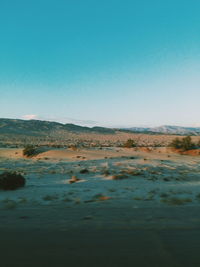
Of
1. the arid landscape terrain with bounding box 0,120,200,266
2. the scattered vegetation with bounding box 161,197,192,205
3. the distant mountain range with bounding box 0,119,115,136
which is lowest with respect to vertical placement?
the scattered vegetation with bounding box 161,197,192,205

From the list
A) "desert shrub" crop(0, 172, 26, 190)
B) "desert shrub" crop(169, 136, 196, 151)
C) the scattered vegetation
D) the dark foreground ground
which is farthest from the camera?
"desert shrub" crop(169, 136, 196, 151)

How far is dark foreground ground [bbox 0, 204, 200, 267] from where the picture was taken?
326 centimetres

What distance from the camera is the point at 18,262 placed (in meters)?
3.17

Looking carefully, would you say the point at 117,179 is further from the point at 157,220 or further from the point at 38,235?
the point at 38,235

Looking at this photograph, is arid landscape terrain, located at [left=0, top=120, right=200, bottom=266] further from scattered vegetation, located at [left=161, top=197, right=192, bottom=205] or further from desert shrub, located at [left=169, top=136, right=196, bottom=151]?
desert shrub, located at [left=169, top=136, right=196, bottom=151]

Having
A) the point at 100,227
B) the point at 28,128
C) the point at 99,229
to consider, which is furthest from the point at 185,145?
the point at 28,128

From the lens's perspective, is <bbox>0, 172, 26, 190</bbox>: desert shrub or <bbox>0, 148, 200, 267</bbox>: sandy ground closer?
<bbox>0, 148, 200, 267</bbox>: sandy ground

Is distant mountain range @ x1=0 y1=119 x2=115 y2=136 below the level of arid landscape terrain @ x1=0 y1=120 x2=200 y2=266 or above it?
above

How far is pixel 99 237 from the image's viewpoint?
159 inches

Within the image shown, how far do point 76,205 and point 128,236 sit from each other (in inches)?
101

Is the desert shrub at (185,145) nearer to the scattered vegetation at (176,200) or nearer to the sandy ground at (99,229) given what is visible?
the sandy ground at (99,229)

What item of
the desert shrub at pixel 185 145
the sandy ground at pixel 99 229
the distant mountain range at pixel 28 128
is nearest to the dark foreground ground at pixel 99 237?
the sandy ground at pixel 99 229

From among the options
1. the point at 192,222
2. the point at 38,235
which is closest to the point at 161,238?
the point at 192,222

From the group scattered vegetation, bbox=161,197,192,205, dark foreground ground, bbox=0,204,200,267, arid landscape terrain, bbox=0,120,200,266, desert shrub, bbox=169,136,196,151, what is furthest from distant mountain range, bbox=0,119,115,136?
dark foreground ground, bbox=0,204,200,267
